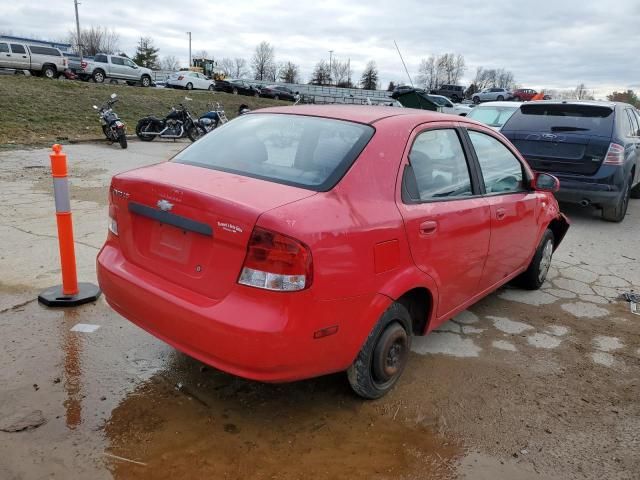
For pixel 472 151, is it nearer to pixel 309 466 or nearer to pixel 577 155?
pixel 309 466

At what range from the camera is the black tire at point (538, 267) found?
4773 mm

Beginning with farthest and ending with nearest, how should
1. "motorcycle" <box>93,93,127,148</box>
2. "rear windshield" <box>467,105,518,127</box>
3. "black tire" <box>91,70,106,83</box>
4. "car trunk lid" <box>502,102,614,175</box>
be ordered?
"black tire" <box>91,70,106,83</box>, "motorcycle" <box>93,93,127,148</box>, "rear windshield" <box>467,105,518,127</box>, "car trunk lid" <box>502,102,614,175</box>

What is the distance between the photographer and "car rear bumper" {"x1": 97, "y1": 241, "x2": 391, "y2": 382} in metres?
2.33

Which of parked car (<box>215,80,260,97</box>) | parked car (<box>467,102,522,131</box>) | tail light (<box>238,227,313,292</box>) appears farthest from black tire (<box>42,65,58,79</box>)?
tail light (<box>238,227,313,292</box>)

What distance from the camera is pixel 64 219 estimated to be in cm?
393

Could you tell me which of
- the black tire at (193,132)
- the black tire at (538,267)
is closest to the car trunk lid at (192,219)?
the black tire at (538,267)

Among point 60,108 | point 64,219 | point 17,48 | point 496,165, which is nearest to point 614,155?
point 496,165

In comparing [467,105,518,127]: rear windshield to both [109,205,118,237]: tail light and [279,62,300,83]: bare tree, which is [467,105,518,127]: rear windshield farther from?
[279,62,300,83]: bare tree

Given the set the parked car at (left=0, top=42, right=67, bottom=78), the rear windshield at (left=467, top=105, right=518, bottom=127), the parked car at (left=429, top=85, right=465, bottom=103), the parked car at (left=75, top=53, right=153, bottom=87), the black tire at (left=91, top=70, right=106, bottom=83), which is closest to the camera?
the rear windshield at (left=467, top=105, right=518, bottom=127)

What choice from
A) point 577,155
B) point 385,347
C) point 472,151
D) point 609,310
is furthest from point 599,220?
point 385,347

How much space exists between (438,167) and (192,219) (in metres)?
1.64

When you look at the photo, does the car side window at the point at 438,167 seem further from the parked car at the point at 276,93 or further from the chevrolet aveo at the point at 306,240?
the parked car at the point at 276,93

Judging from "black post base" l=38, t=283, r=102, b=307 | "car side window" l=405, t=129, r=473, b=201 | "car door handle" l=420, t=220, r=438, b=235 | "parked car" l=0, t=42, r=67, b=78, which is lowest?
"black post base" l=38, t=283, r=102, b=307

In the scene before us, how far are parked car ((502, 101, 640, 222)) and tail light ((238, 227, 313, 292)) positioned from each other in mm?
6228
